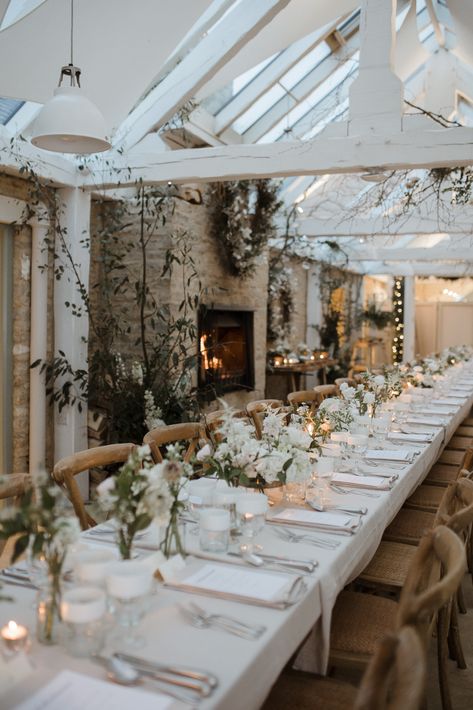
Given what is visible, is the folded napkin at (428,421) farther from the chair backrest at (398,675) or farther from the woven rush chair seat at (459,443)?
the chair backrest at (398,675)

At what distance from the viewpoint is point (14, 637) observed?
1589 millimetres

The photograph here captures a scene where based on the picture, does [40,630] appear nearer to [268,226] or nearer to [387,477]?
[387,477]

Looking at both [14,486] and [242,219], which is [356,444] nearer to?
[14,486]

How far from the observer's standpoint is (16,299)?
5492 mm

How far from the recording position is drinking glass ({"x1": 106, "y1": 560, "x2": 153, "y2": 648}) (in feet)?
5.36

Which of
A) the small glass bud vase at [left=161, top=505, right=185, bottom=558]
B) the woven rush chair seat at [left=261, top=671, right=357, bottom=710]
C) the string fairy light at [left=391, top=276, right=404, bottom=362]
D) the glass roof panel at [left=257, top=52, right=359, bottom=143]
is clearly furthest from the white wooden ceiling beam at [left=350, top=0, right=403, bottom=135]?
the string fairy light at [left=391, top=276, right=404, bottom=362]

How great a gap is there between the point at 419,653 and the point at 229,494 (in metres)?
1.07

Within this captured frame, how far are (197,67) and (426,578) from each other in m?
4.55

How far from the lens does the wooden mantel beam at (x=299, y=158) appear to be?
466 cm

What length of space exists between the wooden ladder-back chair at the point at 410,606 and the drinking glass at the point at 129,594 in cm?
63

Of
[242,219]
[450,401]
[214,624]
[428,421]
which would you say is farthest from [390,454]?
[242,219]

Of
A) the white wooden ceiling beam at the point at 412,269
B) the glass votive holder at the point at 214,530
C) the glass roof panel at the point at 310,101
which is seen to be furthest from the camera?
the white wooden ceiling beam at the point at 412,269

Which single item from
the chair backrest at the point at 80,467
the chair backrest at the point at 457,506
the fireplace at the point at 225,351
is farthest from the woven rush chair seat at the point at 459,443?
the chair backrest at the point at 80,467

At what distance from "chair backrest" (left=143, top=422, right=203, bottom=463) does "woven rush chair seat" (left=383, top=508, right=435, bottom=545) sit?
1.17 m
